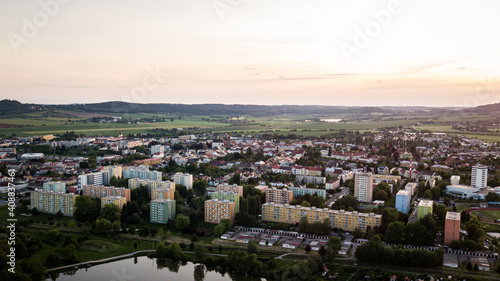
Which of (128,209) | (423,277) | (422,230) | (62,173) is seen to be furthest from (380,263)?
(62,173)

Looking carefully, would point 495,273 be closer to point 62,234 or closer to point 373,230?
point 373,230

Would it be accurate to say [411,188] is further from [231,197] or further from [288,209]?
[231,197]

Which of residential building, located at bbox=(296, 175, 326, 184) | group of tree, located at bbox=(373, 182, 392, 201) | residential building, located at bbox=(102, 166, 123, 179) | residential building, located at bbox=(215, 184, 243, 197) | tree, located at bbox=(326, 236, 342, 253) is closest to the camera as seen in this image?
tree, located at bbox=(326, 236, 342, 253)

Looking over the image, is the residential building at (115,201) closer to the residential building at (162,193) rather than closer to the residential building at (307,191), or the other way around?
the residential building at (162,193)

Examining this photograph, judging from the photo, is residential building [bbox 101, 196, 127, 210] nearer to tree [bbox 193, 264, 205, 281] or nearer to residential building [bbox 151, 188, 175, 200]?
residential building [bbox 151, 188, 175, 200]

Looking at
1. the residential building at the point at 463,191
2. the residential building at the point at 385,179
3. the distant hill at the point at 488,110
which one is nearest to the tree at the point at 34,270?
the residential building at the point at 385,179

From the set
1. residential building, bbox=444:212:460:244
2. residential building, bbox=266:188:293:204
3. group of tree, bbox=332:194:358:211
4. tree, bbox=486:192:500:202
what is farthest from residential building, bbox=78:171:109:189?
tree, bbox=486:192:500:202
